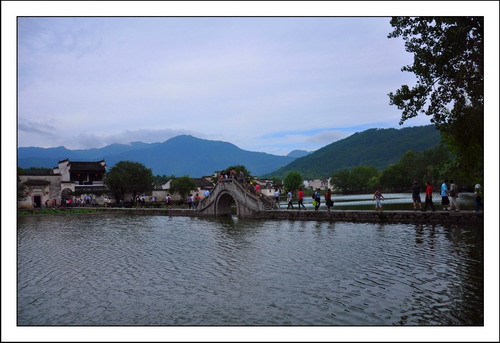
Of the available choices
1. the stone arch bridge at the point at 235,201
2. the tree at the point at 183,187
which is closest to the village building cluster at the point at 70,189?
the tree at the point at 183,187

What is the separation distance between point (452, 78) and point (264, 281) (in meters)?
12.1

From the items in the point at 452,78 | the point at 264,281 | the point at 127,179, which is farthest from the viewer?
the point at 127,179

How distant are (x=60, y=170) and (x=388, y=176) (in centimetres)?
8160

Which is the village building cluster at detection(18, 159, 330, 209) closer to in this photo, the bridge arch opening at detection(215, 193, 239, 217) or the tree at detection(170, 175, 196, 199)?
the tree at detection(170, 175, 196, 199)

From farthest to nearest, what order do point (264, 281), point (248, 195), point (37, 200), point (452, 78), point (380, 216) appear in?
point (37, 200), point (248, 195), point (380, 216), point (452, 78), point (264, 281)

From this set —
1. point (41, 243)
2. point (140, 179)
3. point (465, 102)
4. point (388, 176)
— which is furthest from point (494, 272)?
point (388, 176)

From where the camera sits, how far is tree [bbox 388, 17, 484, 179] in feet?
48.3

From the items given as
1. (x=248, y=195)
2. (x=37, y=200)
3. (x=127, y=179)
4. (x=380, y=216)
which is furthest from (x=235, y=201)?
(x=37, y=200)

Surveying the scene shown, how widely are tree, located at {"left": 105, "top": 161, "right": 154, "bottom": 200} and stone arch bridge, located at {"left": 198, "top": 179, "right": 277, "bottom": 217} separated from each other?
31.8 metres

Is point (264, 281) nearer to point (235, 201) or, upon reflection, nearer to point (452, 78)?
point (452, 78)

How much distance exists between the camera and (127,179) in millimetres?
67938

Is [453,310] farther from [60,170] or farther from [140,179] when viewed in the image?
[60,170]

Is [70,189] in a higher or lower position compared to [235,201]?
higher

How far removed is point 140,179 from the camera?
70438 mm
